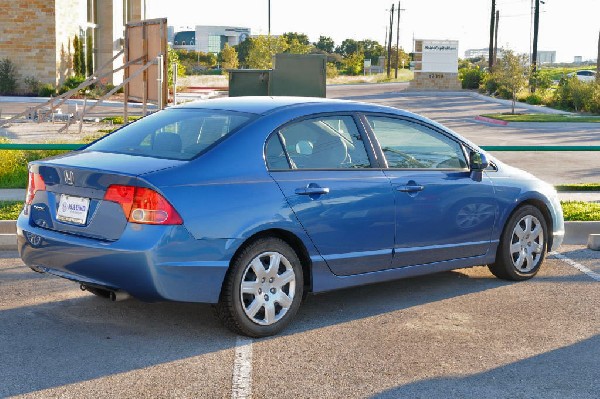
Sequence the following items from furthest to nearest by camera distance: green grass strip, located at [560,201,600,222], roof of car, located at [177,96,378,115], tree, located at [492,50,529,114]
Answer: tree, located at [492,50,529,114] → green grass strip, located at [560,201,600,222] → roof of car, located at [177,96,378,115]

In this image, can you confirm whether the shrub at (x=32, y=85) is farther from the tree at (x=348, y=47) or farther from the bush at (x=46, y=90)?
the tree at (x=348, y=47)

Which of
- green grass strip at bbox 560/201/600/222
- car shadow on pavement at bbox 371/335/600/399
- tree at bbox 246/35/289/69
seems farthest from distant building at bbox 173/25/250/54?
car shadow on pavement at bbox 371/335/600/399

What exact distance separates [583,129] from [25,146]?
27.0 m

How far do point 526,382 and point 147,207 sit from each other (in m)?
2.57

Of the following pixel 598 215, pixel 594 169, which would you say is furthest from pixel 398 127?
pixel 594 169

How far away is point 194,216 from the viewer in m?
6.28

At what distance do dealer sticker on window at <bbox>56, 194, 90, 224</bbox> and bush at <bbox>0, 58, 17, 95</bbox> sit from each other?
1360 inches

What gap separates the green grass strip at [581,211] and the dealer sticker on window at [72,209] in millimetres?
6676

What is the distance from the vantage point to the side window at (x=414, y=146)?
25.2 ft

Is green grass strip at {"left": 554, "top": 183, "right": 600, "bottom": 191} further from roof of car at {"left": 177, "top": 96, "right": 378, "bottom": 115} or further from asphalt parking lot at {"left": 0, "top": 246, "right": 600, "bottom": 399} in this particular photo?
roof of car at {"left": 177, "top": 96, "right": 378, "bottom": 115}

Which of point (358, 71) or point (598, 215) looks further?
point (358, 71)

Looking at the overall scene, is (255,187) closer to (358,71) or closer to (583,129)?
(583,129)

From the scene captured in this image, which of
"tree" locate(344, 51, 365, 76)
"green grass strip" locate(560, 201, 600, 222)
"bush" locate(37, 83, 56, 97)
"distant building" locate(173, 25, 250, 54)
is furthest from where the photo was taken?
"distant building" locate(173, 25, 250, 54)

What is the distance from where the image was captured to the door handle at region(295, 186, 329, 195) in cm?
685
